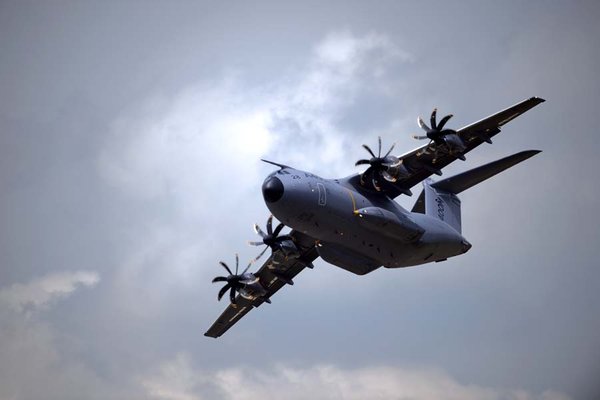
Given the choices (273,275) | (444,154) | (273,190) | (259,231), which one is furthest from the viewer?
(273,275)

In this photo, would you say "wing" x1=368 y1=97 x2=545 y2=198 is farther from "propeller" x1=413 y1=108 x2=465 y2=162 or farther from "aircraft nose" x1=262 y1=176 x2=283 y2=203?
"aircraft nose" x1=262 y1=176 x2=283 y2=203

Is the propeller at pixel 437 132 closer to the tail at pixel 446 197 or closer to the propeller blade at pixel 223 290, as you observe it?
the tail at pixel 446 197

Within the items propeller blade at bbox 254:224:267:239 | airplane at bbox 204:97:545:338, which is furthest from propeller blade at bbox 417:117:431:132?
propeller blade at bbox 254:224:267:239

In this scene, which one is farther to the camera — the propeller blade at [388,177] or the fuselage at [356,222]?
the propeller blade at [388,177]

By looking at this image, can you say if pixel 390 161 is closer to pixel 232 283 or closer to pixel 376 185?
pixel 376 185

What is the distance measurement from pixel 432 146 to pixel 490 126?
91.9 inches

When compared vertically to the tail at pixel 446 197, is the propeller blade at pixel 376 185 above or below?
below

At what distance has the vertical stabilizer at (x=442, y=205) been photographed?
3609 cm

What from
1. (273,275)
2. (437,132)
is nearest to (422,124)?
(437,132)

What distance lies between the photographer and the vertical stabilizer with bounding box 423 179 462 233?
3609 centimetres

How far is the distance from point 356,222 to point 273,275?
7.98 metres

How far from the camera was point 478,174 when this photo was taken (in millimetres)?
34906

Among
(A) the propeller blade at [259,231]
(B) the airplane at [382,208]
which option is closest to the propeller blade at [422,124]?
(B) the airplane at [382,208]

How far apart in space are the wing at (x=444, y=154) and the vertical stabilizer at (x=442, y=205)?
4.95 feet
